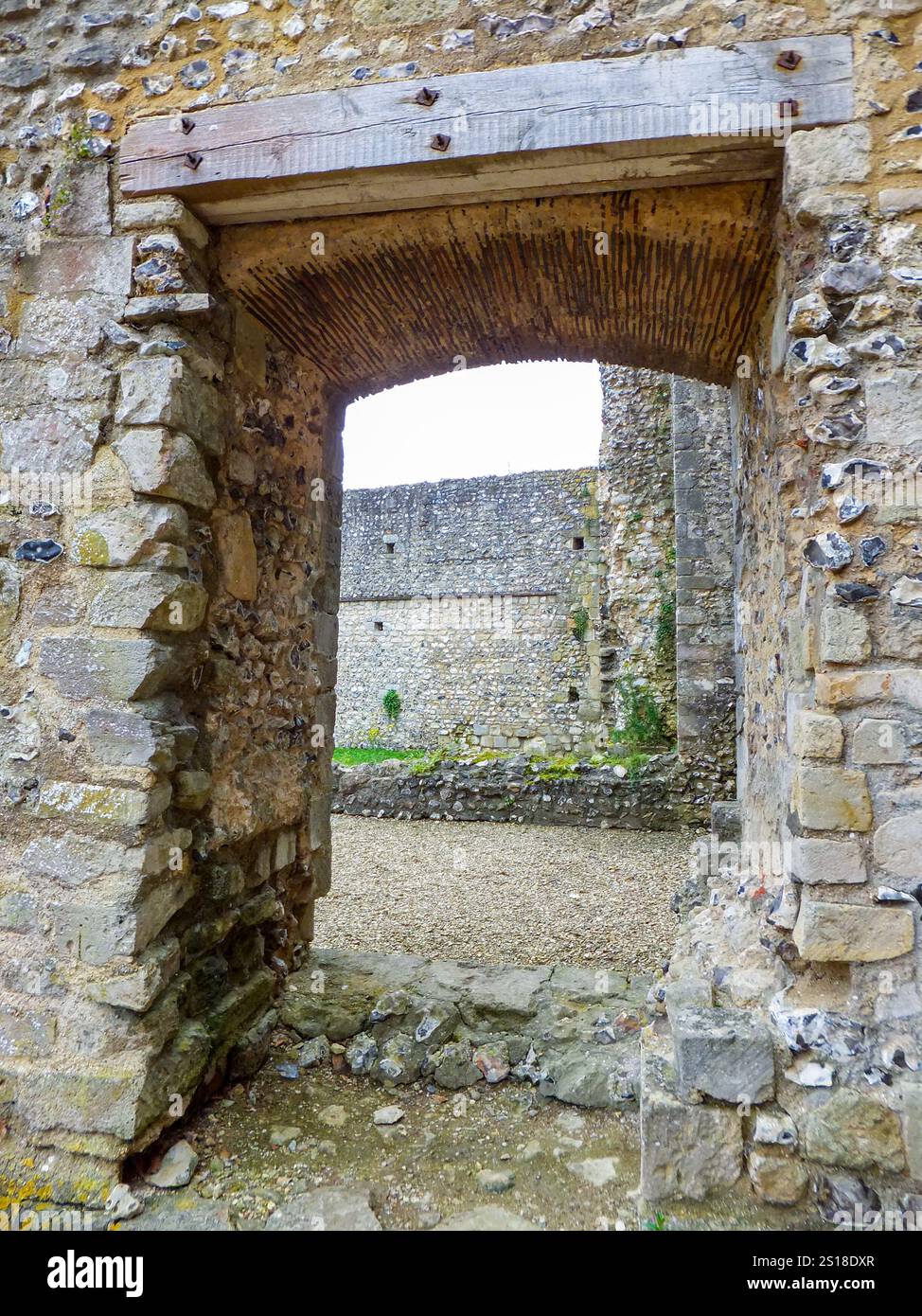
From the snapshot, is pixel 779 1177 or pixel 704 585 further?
pixel 704 585

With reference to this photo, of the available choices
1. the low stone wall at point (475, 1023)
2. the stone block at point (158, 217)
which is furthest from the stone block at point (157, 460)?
the low stone wall at point (475, 1023)

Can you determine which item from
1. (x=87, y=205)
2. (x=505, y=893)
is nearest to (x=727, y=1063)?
(x=87, y=205)

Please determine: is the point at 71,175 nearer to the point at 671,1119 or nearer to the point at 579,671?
the point at 671,1119

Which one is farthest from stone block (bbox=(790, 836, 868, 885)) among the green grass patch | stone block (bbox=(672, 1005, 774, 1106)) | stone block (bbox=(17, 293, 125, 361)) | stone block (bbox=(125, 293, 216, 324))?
the green grass patch

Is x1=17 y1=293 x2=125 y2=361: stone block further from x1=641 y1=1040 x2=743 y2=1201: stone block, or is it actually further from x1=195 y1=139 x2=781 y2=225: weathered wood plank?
x1=641 y1=1040 x2=743 y2=1201: stone block

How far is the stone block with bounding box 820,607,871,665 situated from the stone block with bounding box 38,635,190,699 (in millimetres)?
1829

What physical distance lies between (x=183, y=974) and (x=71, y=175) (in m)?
2.56

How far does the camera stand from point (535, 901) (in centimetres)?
542

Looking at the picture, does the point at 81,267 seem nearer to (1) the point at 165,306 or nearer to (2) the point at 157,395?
(1) the point at 165,306

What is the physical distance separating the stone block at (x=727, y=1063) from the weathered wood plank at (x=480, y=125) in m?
2.31

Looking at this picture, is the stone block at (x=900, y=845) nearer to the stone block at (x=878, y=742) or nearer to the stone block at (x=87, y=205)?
the stone block at (x=878, y=742)

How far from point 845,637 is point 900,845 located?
52 centimetres

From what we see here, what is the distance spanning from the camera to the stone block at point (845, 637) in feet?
6.08

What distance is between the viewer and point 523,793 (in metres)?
8.41
